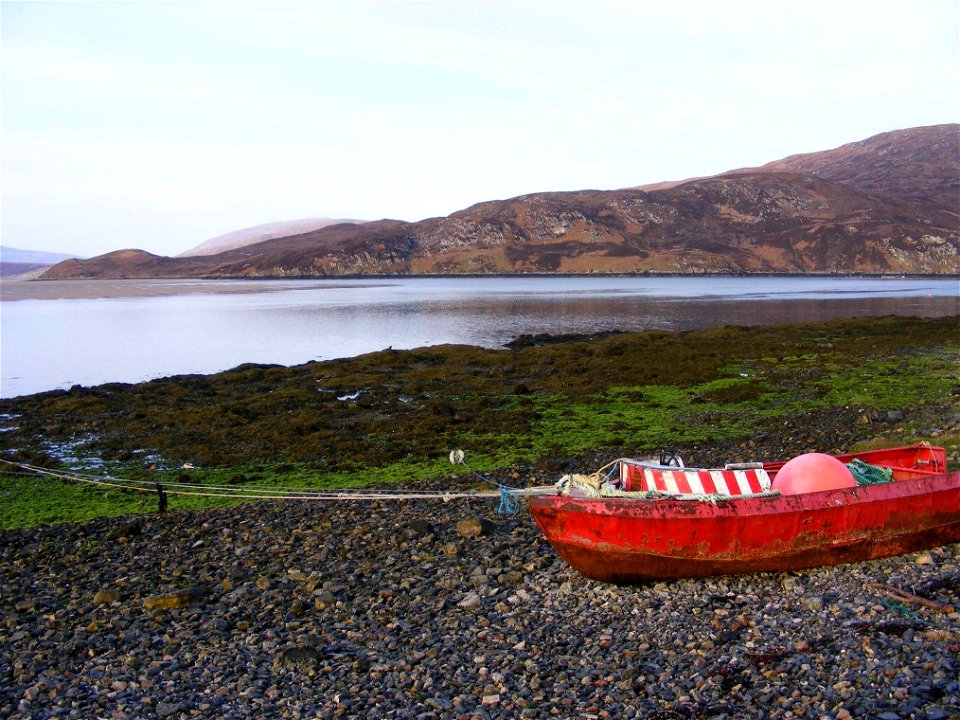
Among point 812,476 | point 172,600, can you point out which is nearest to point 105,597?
point 172,600

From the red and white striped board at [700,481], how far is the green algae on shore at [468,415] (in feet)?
19.0

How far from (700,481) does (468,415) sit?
12707mm

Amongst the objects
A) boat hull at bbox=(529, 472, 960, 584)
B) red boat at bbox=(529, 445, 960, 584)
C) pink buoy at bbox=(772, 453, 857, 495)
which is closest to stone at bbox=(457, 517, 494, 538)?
red boat at bbox=(529, 445, 960, 584)

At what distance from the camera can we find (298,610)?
9727 mm

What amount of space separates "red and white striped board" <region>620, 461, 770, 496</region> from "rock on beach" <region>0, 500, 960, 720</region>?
1.33 meters

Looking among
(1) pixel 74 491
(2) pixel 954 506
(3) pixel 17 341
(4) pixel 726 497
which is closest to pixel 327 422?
(1) pixel 74 491

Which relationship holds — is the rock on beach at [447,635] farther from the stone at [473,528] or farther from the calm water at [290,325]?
the calm water at [290,325]

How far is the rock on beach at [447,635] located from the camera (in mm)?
7332

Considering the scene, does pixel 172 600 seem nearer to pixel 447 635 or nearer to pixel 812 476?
pixel 447 635

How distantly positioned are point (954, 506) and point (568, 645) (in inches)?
234

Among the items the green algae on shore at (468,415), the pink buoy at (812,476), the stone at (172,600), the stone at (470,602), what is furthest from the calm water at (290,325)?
the pink buoy at (812,476)

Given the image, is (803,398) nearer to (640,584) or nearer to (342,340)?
(640,584)

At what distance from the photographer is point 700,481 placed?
1070 cm

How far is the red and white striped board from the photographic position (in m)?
10.7
